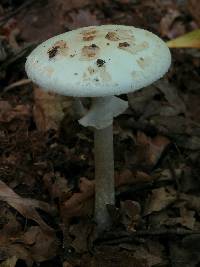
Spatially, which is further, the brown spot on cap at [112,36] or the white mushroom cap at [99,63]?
the brown spot on cap at [112,36]

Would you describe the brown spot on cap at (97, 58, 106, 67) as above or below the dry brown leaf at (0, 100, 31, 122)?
above

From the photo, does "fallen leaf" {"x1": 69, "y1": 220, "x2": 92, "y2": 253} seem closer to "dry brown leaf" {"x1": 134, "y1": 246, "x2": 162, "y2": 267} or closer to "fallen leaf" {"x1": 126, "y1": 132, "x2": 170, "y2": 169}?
"dry brown leaf" {"x1": 134, "y1": 246, "x2": 162, "y2": 267}

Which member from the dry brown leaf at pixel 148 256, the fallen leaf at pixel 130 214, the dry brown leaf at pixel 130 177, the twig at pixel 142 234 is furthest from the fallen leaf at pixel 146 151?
the dry brown leaf at pixel 148 256

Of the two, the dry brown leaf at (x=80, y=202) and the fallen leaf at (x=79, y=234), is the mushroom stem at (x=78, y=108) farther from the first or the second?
the fallen leaf at (x=79, y=234)

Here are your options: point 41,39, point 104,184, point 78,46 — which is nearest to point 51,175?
point 104,184

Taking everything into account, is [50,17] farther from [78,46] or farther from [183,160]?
[78,46]

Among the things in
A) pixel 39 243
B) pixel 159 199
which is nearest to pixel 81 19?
→ pixel 159 199

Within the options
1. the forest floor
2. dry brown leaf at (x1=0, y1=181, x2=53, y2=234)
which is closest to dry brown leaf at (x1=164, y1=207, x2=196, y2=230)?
the forest floor
